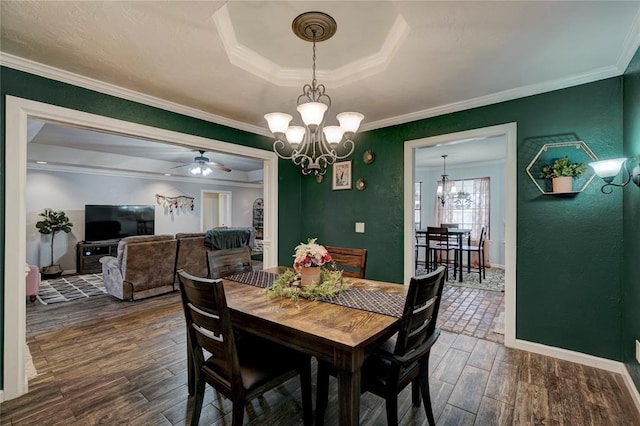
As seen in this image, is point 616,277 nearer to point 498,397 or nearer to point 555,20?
point 498,397

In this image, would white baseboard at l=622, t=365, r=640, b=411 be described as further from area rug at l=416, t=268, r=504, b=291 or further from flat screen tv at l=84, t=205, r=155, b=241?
flat screen tv at l=84, t=205, r=155, b=241

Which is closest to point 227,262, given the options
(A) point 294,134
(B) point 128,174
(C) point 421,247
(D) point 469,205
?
(A) point 294,134

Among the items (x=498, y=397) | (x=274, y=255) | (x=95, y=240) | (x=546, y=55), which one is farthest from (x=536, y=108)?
(x=95, y=240)

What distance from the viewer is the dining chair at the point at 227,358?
4.52 feet

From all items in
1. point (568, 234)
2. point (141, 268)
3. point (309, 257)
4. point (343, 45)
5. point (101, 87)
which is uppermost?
point (343, 45)

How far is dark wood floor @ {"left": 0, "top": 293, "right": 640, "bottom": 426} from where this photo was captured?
1.83m

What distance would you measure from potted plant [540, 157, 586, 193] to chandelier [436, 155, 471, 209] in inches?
183

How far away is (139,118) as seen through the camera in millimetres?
2816

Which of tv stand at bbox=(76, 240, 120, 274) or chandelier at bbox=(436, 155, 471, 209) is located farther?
chandelier at bbox=(436, 155, 471, 209)

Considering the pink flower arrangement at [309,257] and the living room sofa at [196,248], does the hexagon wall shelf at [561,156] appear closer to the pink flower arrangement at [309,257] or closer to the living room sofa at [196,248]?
the pink flower arrangement at [309,257]

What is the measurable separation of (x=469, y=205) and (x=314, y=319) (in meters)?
6.91

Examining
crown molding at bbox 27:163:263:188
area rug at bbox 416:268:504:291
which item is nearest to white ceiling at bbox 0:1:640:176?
area rug at bbox 416:268:504:291

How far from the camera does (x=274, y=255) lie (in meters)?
4.11

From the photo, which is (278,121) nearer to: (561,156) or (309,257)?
(309,257)
